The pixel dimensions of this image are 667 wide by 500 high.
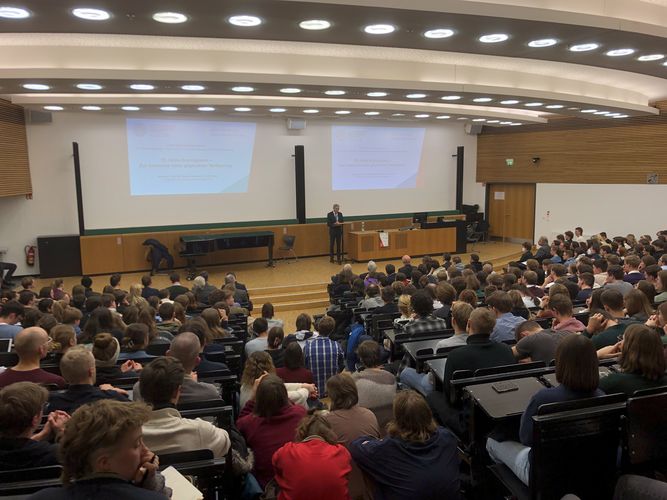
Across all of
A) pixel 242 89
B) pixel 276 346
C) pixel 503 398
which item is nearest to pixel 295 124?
pixel 242 89

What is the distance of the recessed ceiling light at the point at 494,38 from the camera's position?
5.59 meters

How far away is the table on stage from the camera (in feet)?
43.5

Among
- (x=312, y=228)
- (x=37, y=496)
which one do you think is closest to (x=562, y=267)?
(x=37, y=496)

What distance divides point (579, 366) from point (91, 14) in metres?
5.05

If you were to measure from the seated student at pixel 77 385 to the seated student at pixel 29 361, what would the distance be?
564 mm

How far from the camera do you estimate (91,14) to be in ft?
15.7

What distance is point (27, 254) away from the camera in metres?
11.8

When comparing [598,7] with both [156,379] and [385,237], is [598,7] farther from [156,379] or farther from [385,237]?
[385,237]

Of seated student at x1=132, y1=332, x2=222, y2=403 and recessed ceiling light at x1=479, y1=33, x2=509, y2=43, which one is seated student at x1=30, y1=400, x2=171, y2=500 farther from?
recessed ceiling light at x1=479, y1=33, x2=509, y2=43

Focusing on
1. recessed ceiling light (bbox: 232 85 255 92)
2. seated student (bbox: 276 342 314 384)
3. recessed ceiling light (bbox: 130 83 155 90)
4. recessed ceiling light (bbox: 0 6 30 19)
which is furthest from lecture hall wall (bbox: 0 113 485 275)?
seated student (bbox: 276 342 314 384)

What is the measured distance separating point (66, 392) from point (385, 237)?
35.6 feet

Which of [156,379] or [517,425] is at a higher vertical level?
[156,379]

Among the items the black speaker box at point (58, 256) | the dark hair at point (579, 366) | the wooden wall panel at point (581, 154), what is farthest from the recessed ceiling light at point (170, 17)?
the wooden wall panel at point (581, 154)

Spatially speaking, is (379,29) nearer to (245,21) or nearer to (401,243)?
(245,21)
